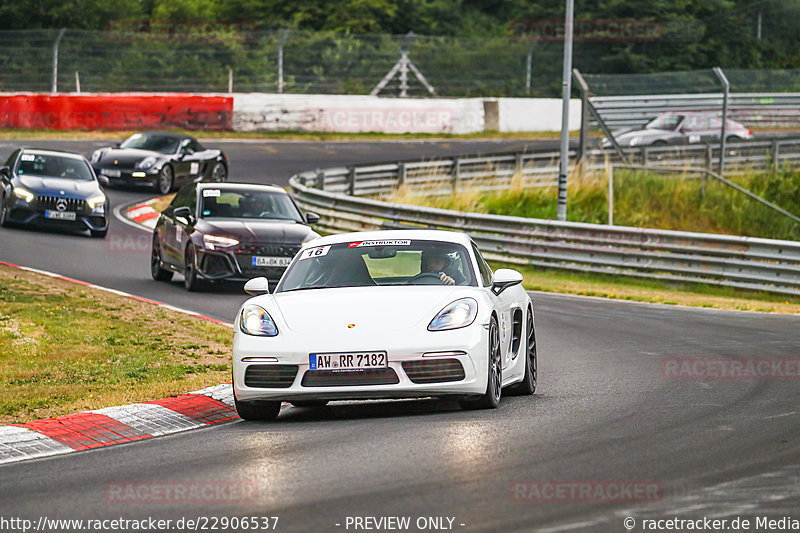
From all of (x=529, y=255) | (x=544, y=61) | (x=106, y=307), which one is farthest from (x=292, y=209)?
(x=544, y=61)

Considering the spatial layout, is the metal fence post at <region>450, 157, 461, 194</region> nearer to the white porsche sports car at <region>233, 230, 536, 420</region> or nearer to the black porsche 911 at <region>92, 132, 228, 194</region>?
the black porsche 911 at <region>92, 132, 228, 194</region>

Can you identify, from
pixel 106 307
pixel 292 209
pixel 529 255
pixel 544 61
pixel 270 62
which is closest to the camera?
pixel 106 307

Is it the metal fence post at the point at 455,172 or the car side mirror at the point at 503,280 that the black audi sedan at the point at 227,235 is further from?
the metal fence post at the point at 455,172

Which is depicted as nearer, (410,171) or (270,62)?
(410,171)

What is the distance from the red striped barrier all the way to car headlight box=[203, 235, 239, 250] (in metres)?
23.9

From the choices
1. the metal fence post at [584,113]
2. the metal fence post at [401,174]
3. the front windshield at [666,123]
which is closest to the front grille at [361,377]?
the metal fence post at [401,174]

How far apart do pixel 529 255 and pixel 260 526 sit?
18.9 m

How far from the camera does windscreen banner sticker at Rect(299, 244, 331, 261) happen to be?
10320mm

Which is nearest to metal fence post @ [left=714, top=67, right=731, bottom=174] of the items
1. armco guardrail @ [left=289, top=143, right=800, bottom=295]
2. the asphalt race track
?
armco guardrail @ [left=289, top=143, right=800, bottom=295]

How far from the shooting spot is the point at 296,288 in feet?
32.7

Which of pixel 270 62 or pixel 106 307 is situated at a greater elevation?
pixel 270 62

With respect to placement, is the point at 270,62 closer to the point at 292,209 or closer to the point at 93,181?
the point at 93,181

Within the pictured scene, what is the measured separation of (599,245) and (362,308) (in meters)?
15.2

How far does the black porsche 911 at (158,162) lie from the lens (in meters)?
30.8
